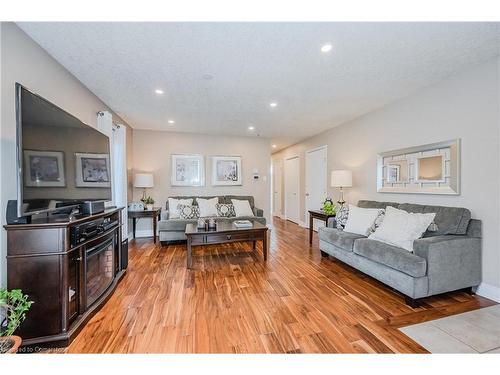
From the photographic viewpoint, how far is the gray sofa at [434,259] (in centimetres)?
203

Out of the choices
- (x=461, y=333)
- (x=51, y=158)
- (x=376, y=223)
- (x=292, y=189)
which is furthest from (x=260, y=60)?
(x=292, y=189)

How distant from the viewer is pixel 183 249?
391cm

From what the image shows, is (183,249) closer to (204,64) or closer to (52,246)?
(52,246)

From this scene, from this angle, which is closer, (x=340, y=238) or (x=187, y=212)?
(x=340, y=238)

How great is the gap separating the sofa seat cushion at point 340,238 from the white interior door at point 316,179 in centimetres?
194

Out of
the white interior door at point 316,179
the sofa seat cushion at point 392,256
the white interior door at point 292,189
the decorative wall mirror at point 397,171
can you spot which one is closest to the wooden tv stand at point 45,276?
the sofa seat cushion at point 392,256

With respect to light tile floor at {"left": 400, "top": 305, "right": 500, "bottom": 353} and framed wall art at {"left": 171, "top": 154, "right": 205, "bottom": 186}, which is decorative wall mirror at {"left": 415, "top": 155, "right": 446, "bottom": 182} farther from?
framed wall art at {"left": 171, "top": 154, "right": 205, "bottom": 186}

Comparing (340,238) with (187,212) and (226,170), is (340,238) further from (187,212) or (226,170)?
(226,170)

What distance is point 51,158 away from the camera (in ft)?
5.58

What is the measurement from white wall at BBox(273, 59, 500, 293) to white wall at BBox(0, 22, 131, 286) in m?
4.19

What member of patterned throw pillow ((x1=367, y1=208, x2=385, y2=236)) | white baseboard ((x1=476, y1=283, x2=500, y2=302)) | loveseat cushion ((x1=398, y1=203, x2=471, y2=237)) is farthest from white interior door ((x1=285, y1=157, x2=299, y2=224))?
white baseboard ((x1=476, y1=283, x2=500, y2=302))

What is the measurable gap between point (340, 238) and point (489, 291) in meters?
1.44
